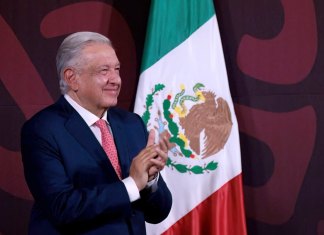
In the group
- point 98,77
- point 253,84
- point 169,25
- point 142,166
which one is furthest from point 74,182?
point 253,84

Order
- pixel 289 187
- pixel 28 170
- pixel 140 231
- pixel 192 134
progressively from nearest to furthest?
pixel 28 170 → pixel 140 231 → pixel 192 134 → pixel 289 187

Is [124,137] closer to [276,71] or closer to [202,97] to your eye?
[202,97]

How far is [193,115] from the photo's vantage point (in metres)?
2.23

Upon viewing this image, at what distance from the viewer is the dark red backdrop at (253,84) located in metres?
2.49

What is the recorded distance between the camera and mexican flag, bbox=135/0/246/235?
7.30ft

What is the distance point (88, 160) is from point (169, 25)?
1.16m

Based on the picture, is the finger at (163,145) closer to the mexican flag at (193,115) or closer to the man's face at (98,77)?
the man's face at (98,77)

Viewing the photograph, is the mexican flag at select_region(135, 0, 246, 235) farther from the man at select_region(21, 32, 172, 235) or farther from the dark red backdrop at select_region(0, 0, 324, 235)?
the man at select_region(21, 32, 172, 235)

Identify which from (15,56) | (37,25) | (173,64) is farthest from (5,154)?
(173,64)

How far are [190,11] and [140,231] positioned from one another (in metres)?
1.26

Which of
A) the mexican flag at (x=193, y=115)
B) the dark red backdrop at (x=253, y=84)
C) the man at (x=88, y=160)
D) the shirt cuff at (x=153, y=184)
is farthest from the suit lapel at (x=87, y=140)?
the dark red backdrop at (x=253, y=84)

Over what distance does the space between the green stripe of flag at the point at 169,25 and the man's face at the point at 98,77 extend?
881 mm

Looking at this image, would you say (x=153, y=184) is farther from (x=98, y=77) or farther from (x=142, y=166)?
(x=98, y=77)

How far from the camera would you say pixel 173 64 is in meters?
2.28
